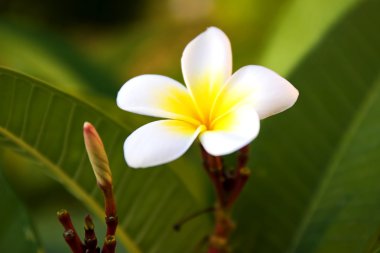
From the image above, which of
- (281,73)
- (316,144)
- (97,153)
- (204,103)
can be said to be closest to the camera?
(97,153)

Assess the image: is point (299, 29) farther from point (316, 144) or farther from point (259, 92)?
point (259, 92)

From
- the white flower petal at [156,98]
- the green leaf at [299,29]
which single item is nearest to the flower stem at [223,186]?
the white flower petal at [156,98]

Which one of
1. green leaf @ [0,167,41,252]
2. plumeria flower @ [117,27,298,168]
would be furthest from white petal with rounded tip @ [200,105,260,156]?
green leaf @ [0,167,41,252]

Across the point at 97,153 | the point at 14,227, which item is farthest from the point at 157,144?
the point at 14,227

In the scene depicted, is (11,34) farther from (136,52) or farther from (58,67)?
(136,52)

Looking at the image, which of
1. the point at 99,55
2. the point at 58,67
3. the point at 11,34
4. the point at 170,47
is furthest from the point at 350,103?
the point at 170,47

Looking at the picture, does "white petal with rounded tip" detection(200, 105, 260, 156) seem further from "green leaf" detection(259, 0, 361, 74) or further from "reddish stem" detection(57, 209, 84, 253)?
"green leaf" detection(259, 0, 361, 74)
